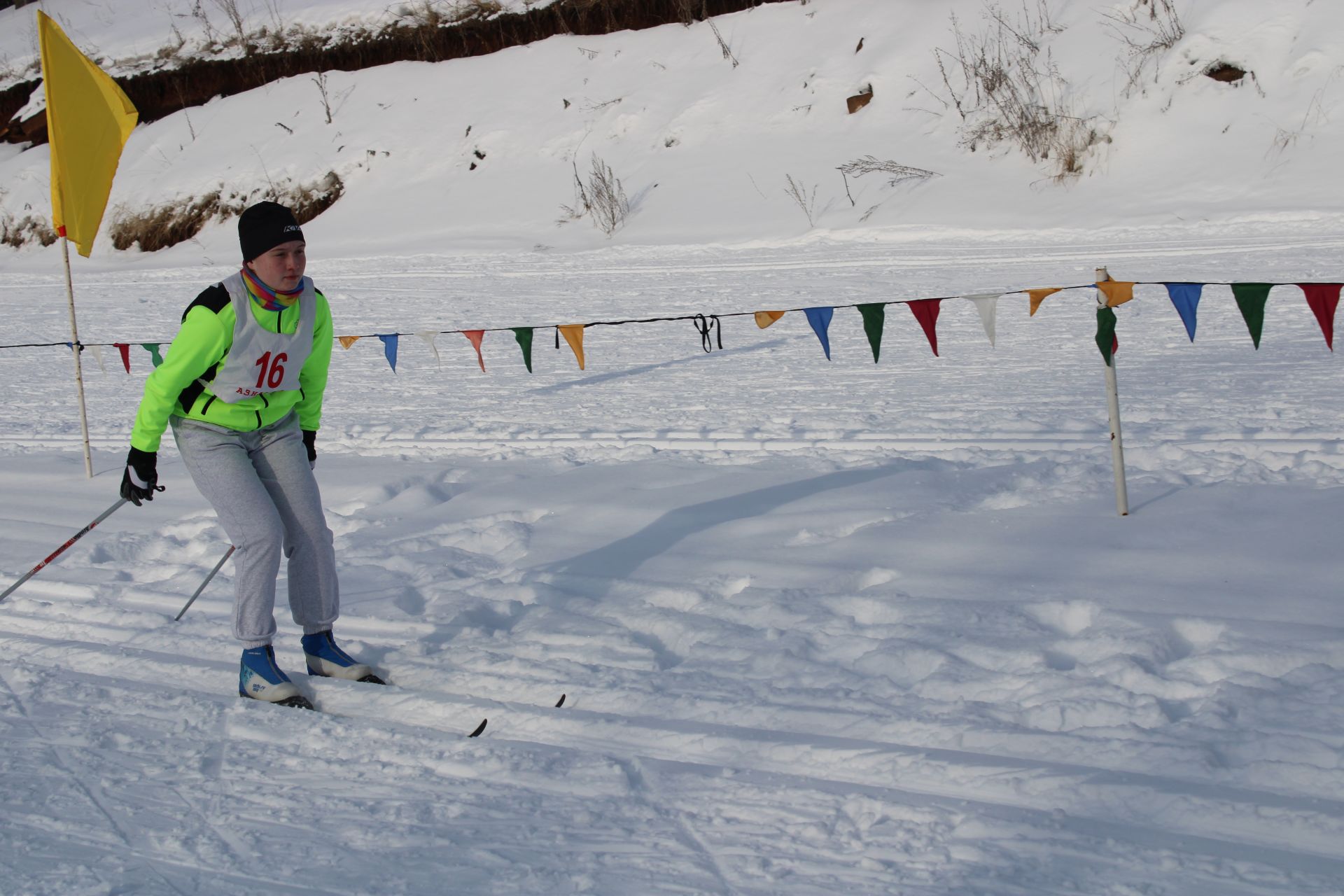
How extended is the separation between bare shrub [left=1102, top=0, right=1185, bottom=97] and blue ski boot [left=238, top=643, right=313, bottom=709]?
18.2 m

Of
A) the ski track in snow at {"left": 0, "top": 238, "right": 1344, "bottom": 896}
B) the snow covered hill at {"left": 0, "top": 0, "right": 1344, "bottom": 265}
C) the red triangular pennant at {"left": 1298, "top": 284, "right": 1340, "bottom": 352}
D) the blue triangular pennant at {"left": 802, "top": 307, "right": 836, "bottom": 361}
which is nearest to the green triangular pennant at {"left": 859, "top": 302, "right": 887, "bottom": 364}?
the blue triangular pennant at {"left": 802, "top": 307, "right": 836, "bottom": 361}

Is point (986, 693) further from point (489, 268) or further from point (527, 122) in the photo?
point (527, 122)

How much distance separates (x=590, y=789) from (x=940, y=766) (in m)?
0.93

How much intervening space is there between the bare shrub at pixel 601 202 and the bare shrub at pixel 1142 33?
864 cm

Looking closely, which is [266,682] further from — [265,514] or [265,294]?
[265,294]

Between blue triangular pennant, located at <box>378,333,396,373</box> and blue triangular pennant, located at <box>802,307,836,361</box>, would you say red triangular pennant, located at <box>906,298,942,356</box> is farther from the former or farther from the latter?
blue triangular pennant, located at <box>378,333,396,373</box>

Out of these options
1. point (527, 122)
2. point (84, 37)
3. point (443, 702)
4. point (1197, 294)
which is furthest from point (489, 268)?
point (84, 37)

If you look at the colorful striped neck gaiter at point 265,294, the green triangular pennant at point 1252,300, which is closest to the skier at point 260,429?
the colorful striped neck gaiter at point 265,294

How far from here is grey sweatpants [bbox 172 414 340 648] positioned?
352 cm

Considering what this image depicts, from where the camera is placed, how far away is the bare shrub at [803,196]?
1802 centimetres

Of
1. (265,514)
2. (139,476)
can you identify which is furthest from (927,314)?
(139,476)

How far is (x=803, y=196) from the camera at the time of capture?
1867cm

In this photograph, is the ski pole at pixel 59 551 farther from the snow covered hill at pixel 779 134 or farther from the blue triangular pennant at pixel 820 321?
the snow covered hill at pixel 779 134

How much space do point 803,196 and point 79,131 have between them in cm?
1322
